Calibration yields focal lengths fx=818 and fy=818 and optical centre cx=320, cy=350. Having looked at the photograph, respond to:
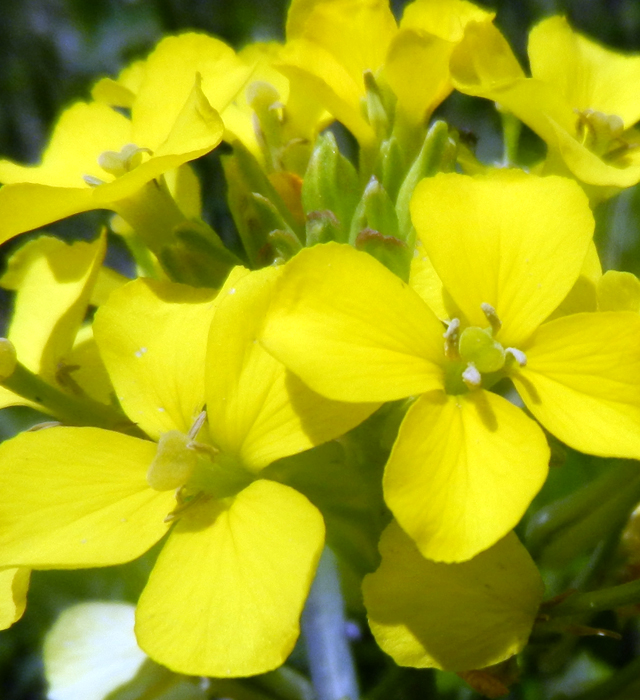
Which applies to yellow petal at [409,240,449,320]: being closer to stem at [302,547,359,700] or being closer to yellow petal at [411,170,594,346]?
yellow petal at [411,170,594,346]

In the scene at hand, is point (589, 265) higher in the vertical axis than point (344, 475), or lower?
higher

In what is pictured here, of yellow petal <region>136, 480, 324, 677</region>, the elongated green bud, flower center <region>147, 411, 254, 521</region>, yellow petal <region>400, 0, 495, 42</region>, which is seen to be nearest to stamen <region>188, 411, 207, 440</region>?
flower center <region>147, 411, 254, 521</region>

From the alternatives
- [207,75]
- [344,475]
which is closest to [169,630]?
[344,475]

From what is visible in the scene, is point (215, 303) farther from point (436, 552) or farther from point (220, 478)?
point (436, 552)

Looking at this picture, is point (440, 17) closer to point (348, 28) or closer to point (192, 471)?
point (348, 28)

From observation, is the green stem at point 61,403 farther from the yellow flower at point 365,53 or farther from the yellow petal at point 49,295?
the yellow flower at point 365,53
